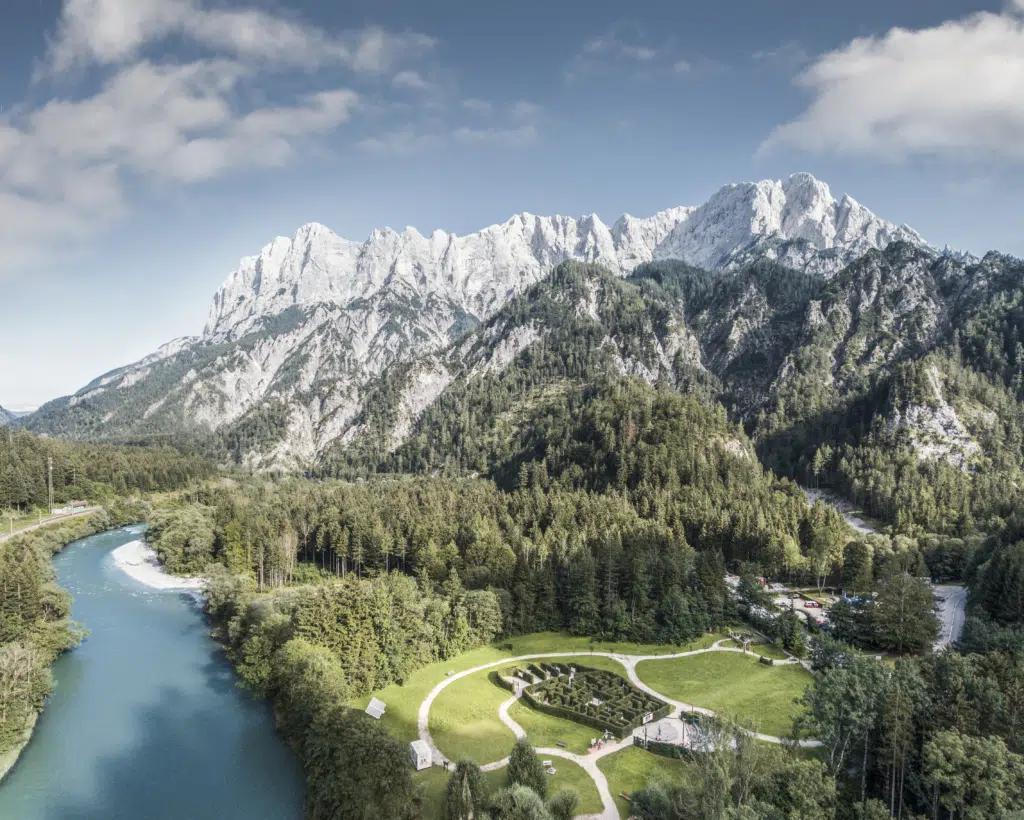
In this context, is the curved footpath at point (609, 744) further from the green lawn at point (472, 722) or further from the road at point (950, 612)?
the road at point (950, 612)

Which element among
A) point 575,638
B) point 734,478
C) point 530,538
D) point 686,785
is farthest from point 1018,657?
point 734,478

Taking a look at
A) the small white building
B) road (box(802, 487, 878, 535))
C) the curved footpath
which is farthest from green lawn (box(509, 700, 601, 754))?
road (box(802, 487, 878, 535))

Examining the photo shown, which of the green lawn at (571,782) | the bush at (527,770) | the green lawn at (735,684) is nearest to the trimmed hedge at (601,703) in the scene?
the green lawn at (735,684)

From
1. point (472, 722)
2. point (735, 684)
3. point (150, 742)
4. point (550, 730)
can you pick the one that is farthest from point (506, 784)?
point (150, 742)

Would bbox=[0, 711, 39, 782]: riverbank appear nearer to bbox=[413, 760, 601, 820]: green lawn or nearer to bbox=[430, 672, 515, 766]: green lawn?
bbox=[413, 760, 601, 820]: green lawn

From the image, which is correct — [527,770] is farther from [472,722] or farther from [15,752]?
[15,752]

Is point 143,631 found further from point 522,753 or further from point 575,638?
point 522,753

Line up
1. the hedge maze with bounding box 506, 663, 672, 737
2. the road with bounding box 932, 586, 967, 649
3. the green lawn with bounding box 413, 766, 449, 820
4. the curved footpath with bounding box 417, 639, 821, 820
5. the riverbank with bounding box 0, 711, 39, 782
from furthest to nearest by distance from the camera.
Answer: the road with bounding box 932, 586, 967, 649, the hedge maze with bounding box 506, 663, 672, 737, the riverbank with bounding box 0, 711, 39, 782, the curved footpath with bounding box 417, 639, 821, 820, the green lawn with bounding box 413, 766, 449, 820
